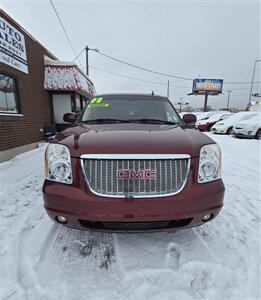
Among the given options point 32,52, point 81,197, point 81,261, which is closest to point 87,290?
point 81,261

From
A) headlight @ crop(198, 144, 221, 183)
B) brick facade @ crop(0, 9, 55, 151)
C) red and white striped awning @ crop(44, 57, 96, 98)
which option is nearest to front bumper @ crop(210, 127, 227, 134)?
red and white striped awning @ crop(44, 57, 96, 98)

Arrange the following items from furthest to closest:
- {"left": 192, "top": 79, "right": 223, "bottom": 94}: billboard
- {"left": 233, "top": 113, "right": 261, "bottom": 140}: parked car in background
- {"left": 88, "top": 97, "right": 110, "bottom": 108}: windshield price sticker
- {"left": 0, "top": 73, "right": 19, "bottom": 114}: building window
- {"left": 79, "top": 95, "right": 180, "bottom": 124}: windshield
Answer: {"left": 192, "top": 79, "right": 223, "bottom": 94}: billboard < {"left": 233, "top": 113, "right": 261, "bottom": 140}: parked car in background < {"left": 0, "top": 73, "right": 19, "bottom": 114}: building window < {"left": 88, "top": 97, "right": 110, "bottom": 108}: windshield price sticker < {"left": 79, "top": 95, "right": 180, "bottom": 124}: windshield

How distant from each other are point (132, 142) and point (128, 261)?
1.15m

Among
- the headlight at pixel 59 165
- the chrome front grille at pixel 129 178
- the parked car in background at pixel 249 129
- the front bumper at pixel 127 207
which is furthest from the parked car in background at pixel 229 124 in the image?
the headlight at pixel 59 165

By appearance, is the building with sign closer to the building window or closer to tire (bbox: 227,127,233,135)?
the building window

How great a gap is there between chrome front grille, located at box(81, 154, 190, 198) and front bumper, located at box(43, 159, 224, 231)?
0.19 ft

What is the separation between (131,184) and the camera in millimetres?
1824

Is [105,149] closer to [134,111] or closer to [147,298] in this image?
[147,298]

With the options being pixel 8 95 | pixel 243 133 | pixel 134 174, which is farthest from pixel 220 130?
pixel 134 174

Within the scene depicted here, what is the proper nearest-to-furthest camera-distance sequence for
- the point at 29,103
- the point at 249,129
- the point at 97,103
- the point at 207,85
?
1. the point at 97,103
2. the point at 29,103
3. the point at 249,129
4. the point at 207,85

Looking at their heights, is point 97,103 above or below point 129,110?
above

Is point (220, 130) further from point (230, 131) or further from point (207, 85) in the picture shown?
point (207, 85)

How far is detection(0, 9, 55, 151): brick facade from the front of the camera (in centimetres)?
588

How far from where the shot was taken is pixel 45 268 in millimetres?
1868
